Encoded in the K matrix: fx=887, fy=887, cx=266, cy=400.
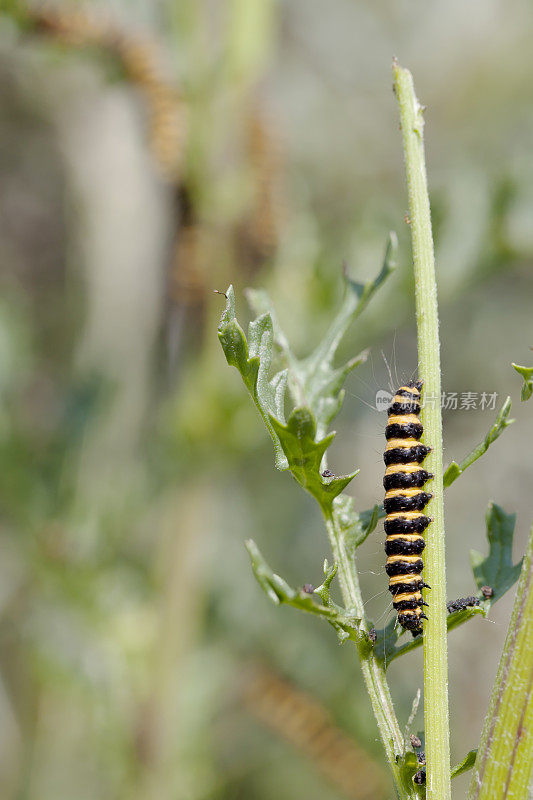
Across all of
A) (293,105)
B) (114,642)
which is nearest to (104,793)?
(114,642)

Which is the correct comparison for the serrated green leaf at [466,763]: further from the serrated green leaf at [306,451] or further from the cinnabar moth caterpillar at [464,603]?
the serrated green leaf at [306,451]

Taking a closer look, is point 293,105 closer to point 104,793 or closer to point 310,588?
point 104,793

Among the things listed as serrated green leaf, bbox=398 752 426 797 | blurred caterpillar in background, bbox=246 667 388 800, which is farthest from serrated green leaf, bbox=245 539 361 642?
blurred caterpillar in background, bbox=246 667 388 800

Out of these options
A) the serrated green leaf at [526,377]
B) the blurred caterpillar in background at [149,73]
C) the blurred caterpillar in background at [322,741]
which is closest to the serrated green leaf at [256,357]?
the serrated green leaf at [526,377]

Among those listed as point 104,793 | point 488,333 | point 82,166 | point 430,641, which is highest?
point 82,166

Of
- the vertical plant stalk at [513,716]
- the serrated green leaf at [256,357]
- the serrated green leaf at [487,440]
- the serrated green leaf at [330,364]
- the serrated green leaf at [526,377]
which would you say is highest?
the serrated green leaf at [330,364]

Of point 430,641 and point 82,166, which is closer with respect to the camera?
point 430,641
